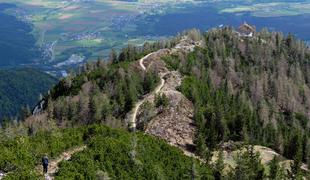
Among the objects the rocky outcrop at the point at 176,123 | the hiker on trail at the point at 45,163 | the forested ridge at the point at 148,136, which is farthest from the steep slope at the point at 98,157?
the rocky outcrop at the point at 176,123

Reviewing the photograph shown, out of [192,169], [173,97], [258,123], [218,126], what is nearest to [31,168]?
[192,169]

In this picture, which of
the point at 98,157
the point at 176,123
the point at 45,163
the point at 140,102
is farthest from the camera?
the point at 140,102

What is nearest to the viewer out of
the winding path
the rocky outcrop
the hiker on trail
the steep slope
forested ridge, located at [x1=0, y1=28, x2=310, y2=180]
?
the hiker on trail

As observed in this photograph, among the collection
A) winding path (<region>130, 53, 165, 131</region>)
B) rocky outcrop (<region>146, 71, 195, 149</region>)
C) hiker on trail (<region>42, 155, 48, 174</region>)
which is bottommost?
winding path (<region>130, 53, 165, 131</region>)

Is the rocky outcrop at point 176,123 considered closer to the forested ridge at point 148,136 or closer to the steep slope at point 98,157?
the forested ridge at point 148,136

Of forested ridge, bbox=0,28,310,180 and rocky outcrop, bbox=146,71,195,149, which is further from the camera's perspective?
rocky outcrop, bbox=146,71,195,149

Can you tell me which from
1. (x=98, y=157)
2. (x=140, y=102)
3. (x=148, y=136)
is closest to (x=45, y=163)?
(x=98, y=157)

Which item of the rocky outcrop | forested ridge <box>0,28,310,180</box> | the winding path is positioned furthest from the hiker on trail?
the winding path

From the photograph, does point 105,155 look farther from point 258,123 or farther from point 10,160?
point 258,123

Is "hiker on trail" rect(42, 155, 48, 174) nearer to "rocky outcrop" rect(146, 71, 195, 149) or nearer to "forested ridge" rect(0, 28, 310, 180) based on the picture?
"forested ridge" rect(0, 28, 310, 180)

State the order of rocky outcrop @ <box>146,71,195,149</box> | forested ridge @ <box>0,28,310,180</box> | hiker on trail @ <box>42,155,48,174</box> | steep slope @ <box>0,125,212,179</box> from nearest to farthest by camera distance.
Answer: hiker on trail @ <box>42,155,48,174</box>
steep slope @ <box>0,125,212,179</box>
forested ridge @ <box>0,28,310,180</box>
rocky outcrop @ <box>146,71,195,149</box>

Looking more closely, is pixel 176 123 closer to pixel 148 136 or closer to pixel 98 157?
pixel 148 136
